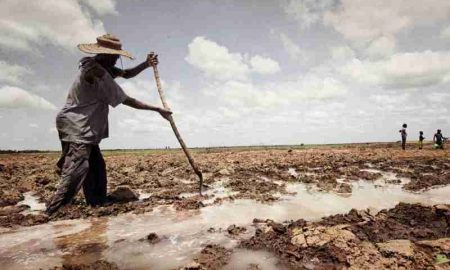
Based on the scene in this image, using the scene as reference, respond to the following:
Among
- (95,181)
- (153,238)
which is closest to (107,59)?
(95,181)

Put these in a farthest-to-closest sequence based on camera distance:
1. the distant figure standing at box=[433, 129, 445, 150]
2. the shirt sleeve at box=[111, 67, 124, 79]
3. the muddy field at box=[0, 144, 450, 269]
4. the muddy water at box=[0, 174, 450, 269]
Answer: the distant figure standing at box=[433, 129, 445, 150], the shirt sleeve at box=[111, 67, 124, 79], the muddy water at box=[0, 174, 450, 269], the muddy field at box=[0, 144, 450, 269]

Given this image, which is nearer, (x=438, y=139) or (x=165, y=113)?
(x=165, y=113)

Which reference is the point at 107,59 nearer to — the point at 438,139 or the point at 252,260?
the point at 252,260

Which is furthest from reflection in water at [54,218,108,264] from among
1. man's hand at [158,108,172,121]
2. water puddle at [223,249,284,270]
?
man's hand at [158,108,172,121]

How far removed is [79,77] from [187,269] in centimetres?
393

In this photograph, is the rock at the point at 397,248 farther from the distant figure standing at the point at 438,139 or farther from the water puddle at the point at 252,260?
the distant figure standing at the point at 438,139

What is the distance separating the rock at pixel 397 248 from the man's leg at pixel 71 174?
4345mm

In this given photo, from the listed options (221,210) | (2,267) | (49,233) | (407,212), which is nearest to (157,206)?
(221,210)

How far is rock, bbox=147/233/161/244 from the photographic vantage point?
4.10 metres

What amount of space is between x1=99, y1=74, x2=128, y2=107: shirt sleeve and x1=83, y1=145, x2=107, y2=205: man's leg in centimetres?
95

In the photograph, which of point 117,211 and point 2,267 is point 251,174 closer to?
point 117,211

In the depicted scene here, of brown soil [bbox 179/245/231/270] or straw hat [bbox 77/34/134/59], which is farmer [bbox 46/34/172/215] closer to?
straw hat [bbox 77/34/134/59]

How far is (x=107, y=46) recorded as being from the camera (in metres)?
6.00

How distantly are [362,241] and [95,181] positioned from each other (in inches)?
178
